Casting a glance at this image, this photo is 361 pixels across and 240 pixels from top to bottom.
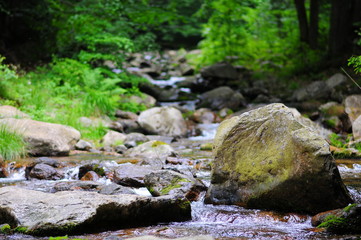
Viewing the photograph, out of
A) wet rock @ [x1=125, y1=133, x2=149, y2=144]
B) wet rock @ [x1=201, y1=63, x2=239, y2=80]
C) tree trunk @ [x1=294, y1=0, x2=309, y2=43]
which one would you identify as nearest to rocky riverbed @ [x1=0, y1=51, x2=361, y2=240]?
wet rock @ [x1=125, y1=133, x2=149, y2=144]

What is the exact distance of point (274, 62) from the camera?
769 inches

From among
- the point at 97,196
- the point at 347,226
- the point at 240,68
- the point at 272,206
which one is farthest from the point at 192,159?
the point at 240,68

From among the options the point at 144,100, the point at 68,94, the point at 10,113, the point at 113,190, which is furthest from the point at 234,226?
the point at 144,100

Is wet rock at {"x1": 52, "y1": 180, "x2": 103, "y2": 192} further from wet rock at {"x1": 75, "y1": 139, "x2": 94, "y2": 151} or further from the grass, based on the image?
wet rock at {"x1": 75, "y1": 139, "x2": 94, "y2": 151}

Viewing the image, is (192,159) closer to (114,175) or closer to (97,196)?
(114,175)

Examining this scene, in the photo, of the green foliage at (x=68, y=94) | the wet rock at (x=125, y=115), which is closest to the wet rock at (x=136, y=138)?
the green foliage at (x=68, y=94)

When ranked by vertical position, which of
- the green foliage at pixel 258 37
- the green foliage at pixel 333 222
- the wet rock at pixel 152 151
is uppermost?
the green foliage at pixel 258 37

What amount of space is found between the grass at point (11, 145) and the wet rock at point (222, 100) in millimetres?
8715

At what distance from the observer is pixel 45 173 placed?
597 cm

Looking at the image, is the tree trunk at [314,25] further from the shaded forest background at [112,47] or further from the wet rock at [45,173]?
the wet rock at [45,173]

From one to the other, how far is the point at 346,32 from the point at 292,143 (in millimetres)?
13141

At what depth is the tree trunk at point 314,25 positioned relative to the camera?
1747 cm

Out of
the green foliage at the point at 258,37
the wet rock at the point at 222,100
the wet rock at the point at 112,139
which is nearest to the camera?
the wet rock at the point at 112,139

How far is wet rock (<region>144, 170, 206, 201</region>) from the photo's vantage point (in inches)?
A: 192
